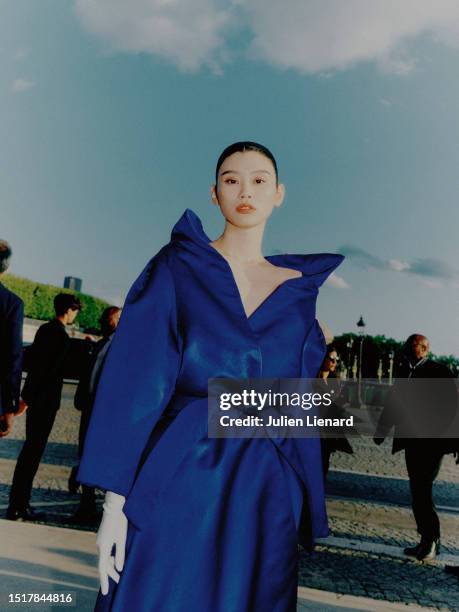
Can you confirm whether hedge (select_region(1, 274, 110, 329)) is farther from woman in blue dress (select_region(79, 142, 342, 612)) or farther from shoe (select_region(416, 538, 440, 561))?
woman in blue dress (select_region(79, 142, 342, 612))

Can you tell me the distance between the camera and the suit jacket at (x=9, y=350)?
137 inches

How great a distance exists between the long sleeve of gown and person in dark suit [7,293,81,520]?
3.22 metres

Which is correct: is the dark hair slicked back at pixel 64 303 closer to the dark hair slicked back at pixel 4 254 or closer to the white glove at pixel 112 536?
the dark hair slicked back at pixel 4 254

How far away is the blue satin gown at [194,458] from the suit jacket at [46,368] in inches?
126

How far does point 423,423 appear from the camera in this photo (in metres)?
4.30

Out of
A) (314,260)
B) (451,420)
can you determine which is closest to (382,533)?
(451,420)

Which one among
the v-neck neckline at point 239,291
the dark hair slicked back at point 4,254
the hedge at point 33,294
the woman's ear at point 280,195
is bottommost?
the v-neck neckline at point 239,291

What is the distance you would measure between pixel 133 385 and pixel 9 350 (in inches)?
92.2

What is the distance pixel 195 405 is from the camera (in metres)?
1.47

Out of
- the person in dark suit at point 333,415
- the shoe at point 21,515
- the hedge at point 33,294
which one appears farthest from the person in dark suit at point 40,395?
the hedge at point 33,294

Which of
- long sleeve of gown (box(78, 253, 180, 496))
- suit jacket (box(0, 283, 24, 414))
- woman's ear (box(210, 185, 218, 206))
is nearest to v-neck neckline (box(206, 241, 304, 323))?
long sleeve of gown (box(78, 253, 180, 496))

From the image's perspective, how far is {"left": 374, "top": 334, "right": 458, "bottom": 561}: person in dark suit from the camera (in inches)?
166

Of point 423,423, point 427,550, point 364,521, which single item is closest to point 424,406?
point 423,423

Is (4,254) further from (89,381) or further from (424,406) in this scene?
(424,406)
